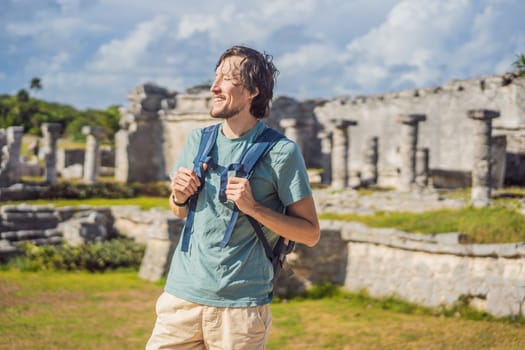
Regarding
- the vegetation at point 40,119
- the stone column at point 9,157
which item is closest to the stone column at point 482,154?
the stone column at point 9,157

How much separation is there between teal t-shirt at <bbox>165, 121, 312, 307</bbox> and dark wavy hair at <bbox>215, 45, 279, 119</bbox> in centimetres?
13

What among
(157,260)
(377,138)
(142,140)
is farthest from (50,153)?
(157,260)

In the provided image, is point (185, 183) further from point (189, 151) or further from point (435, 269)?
point (435, 269)

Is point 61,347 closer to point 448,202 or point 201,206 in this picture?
point 201,206

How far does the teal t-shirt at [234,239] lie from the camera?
2.94m

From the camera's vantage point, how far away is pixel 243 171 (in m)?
2.96

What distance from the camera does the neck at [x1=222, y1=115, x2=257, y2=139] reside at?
10.3 feet

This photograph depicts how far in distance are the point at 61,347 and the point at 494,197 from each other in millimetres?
15288

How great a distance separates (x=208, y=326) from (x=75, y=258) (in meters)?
Result: 10.9

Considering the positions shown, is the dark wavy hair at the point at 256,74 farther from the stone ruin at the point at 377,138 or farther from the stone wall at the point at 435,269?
the stone ruin at the point at 377,138

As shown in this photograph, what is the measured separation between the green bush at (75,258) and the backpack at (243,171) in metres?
10.6

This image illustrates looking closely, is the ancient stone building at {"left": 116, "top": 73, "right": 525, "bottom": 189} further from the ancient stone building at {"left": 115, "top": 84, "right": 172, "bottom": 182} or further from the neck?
the neck

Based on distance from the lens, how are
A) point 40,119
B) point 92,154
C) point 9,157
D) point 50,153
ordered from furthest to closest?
point 40,119
point 92,154
point 50,153
point 9,157

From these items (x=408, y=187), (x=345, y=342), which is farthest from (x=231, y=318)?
(x=408, y=187)
